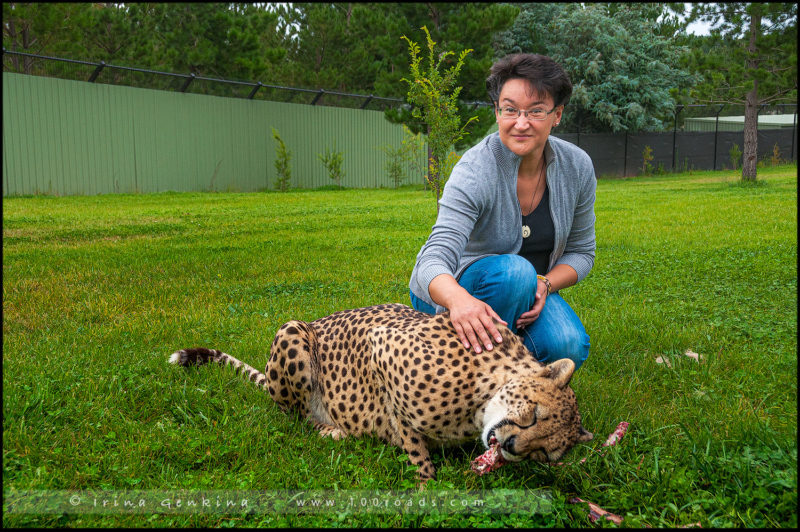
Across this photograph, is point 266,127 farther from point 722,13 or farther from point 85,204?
point 722,13

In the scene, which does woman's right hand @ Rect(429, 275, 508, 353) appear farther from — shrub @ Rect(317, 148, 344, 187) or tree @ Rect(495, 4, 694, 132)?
tree @ Rect(495, 4, 694, 132)

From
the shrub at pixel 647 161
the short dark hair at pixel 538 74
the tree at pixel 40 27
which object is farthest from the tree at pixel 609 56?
the short dark hair at pixel 538 74

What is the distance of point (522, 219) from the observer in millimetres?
3070

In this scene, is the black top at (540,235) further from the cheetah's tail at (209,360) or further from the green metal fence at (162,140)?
the green metal fence at (162,140)

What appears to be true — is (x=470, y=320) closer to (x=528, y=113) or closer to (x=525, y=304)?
(x=525, y=304)

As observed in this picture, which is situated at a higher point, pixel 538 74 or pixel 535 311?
pixel 538 74

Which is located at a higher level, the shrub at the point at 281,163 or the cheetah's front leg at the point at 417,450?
the shrub at the point at 281,163

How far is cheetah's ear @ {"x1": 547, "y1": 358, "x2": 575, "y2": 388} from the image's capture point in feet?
7.22

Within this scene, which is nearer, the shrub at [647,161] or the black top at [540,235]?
the black top at [540,235]

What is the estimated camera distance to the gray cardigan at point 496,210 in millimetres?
2713

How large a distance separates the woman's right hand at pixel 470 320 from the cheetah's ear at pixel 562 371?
0.21m

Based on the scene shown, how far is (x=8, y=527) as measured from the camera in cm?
195

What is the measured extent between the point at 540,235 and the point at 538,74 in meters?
0.75

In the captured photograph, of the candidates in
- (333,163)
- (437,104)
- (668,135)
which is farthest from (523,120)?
(668,135)
